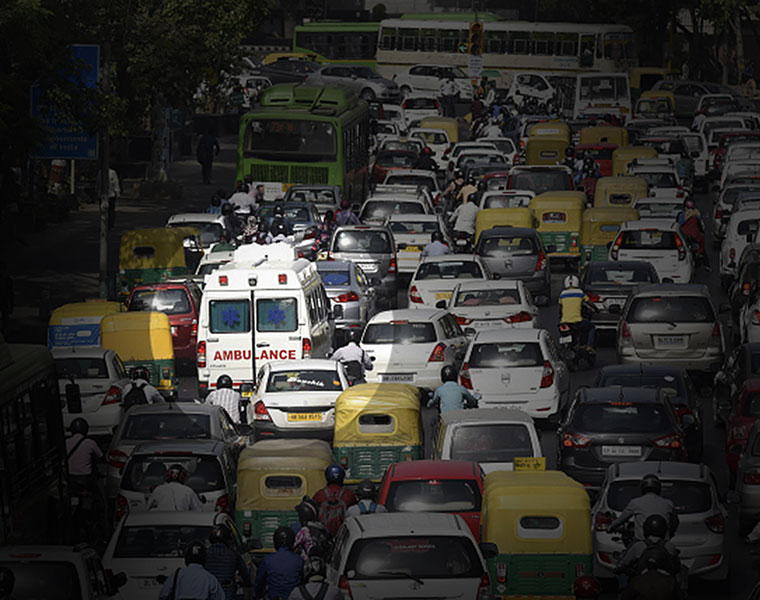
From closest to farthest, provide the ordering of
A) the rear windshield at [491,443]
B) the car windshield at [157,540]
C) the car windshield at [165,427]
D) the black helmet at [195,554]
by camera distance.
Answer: the black helmet at [195,554] → the car windshield at [157,540] → the rear windshield at [491,443] → the car windshield at [165,427]

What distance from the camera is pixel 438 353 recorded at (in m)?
26.5

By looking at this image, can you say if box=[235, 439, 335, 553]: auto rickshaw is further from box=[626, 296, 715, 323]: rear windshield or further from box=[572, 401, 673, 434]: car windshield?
box=[626, 296, 715, 323]: rear windshield

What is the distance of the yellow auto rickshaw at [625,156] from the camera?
47.5 m

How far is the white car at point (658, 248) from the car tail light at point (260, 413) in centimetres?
1301

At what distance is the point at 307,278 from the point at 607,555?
445 inches

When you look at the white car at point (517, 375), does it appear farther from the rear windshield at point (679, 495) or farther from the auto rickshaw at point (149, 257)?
the auto rickshaw at point (149, 257)

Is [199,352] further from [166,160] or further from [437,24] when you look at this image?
[437,24]

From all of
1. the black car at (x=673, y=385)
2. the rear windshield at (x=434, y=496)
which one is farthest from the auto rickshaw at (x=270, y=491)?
the black car at (x=673, y=385)

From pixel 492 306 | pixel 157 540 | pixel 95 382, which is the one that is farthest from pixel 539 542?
pixel 492 306

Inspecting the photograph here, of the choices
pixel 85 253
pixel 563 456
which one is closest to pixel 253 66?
pixel 85 253

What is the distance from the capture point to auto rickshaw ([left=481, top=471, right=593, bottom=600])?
15.5 metres

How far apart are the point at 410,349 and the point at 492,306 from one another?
341 cm

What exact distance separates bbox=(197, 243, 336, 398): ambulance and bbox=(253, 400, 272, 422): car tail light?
11.1 ft

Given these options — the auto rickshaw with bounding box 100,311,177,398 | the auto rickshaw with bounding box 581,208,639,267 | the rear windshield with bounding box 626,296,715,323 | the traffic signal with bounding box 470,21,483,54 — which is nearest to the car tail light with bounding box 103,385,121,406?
the auto rickshaw with bounding box 100,311,177,398
